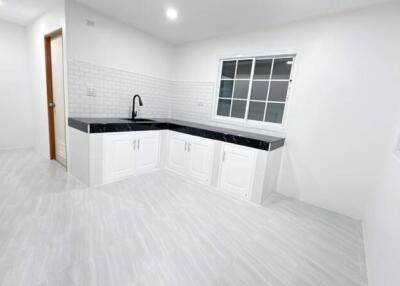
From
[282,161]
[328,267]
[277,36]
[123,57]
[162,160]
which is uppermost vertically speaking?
[277,36]

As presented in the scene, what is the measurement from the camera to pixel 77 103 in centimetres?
271

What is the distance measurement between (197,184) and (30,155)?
129 inches

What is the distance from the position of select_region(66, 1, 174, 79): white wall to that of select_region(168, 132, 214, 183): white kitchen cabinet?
1422mm

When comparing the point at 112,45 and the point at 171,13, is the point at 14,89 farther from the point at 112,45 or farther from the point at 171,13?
the point at 171,13

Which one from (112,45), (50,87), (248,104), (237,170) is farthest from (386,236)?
(50,87)

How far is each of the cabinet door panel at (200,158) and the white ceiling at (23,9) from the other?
2.69 m

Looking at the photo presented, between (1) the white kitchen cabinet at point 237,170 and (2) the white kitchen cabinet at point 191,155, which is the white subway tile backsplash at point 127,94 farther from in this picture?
(1) the white kitchen cabinet at point 237,170

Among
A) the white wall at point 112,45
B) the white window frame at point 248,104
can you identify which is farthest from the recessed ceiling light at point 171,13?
the white window frame at point 248,104

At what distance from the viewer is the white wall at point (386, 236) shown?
117 centimetres

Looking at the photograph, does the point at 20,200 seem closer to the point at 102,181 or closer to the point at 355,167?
the point at 102,181

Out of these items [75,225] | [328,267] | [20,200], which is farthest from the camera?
[20,200]

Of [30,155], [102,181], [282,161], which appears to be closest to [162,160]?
[102,181]

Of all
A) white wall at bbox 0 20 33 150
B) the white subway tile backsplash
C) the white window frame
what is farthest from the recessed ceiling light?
white wall at bbox 0 20 33 150

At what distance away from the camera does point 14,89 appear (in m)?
3.59
